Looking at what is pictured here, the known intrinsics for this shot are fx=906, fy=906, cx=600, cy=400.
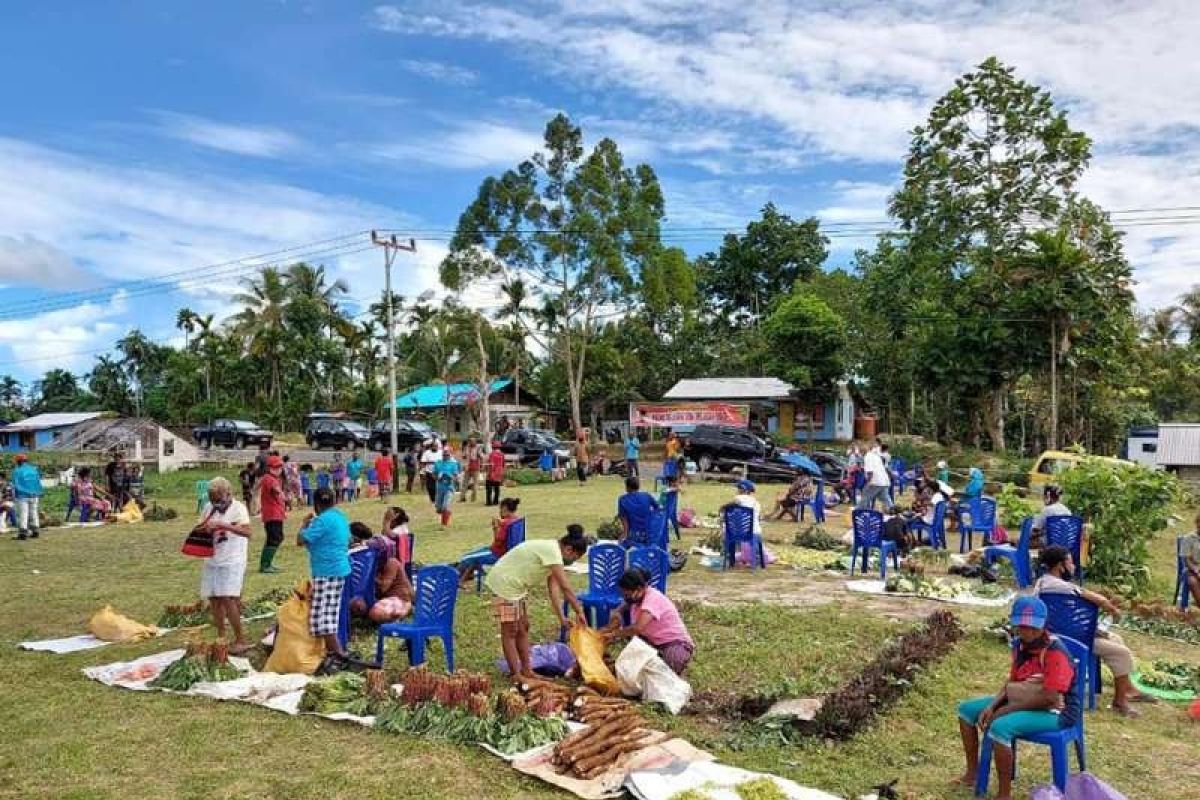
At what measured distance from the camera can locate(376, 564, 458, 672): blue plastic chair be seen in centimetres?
756

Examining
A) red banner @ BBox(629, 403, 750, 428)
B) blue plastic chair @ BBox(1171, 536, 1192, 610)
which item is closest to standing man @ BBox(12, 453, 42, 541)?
blue plastic chair @ BBox(1171, 536, 1192, 610)

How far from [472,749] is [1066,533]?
30.9 ft

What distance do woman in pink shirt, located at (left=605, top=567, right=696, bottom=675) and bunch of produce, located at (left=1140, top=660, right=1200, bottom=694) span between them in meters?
3.93

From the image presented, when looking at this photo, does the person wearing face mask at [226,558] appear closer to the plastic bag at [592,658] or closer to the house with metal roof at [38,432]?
the plastic bag at [592,658]

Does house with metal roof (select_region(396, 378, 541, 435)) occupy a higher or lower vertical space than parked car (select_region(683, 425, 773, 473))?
higher

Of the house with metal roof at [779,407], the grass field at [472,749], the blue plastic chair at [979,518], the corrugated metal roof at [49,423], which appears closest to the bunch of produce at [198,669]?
the grass field at [472,749]

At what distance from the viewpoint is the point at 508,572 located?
7.25 meters

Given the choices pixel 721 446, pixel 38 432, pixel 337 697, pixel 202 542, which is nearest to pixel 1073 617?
pixel 337 697

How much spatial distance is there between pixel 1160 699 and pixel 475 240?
32754 mm

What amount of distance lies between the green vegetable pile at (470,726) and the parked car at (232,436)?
38.9m

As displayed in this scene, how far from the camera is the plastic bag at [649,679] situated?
6750mm

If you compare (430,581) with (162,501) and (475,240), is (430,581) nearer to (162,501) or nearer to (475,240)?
(162,501)

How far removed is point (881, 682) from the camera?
22.2ft

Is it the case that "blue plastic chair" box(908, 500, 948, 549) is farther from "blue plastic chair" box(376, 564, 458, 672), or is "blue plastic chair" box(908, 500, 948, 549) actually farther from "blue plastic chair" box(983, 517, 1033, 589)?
"blue plastic chair" box(376, 564, 458, 672)
